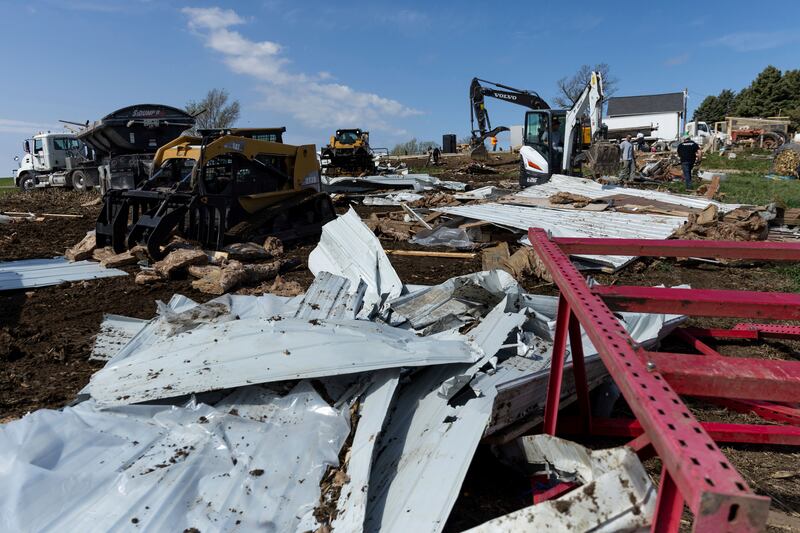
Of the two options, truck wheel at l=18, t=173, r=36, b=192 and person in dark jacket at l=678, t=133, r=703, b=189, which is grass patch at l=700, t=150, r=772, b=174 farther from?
truck wheel at l=18, t=173, r=36, b=192

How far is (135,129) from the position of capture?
1595 centimetres

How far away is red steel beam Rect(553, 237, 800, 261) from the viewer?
113 inches

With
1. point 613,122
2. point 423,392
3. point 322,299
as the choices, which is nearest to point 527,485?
point 423,392

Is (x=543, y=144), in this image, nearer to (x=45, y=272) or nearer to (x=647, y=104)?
(x=45, y=272)

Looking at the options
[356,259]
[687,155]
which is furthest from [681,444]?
[687,155]

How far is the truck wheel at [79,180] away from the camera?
1975 cm

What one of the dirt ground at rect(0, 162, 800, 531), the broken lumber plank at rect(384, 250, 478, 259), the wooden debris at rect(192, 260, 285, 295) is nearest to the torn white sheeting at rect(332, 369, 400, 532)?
the dirt ground at rect(0, 162, 800, 531)

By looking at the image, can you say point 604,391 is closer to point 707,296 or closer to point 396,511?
point 707,296

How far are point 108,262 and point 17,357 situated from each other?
3.30 meters

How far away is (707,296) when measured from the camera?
2230mm

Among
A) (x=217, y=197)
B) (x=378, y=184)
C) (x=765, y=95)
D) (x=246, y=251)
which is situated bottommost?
(x=246, y=251)

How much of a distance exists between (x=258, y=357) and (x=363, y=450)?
0.89 m

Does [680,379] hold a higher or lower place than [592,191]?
lower

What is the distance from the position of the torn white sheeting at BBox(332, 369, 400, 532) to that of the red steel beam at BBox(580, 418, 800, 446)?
3.79 ft
